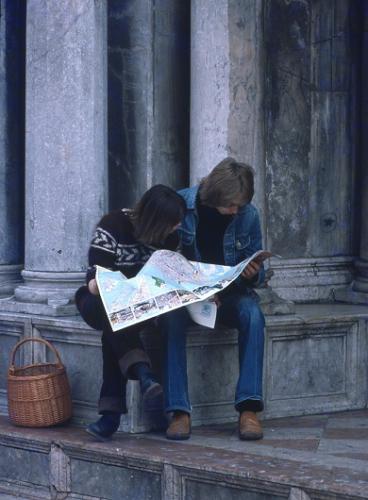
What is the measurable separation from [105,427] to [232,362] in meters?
1.03

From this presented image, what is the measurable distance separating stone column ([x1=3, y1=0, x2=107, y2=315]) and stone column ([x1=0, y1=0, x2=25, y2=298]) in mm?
799

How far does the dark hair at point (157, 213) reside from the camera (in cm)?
610

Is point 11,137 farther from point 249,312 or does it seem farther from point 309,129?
point 249,312

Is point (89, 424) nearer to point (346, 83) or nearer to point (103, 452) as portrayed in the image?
point (103, 452)

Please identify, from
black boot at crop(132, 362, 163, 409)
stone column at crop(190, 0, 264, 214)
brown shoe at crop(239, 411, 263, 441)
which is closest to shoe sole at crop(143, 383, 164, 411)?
black boot at crop(132, 362, 163, 409)

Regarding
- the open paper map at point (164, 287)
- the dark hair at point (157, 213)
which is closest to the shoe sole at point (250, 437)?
the open paper map at point (164, 287)

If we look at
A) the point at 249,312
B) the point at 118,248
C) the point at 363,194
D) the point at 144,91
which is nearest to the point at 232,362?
the point at 249,312

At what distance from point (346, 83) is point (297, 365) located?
8.26 ft

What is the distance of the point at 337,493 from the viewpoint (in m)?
5.27

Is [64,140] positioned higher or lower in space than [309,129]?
lower

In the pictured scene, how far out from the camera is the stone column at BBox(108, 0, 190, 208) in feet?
25.3

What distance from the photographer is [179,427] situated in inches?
246

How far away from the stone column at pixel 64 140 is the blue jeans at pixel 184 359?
1.18 metres

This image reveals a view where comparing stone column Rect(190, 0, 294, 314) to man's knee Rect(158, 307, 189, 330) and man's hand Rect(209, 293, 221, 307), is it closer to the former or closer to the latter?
man's hand Rect(209, 293, 221, 307)
